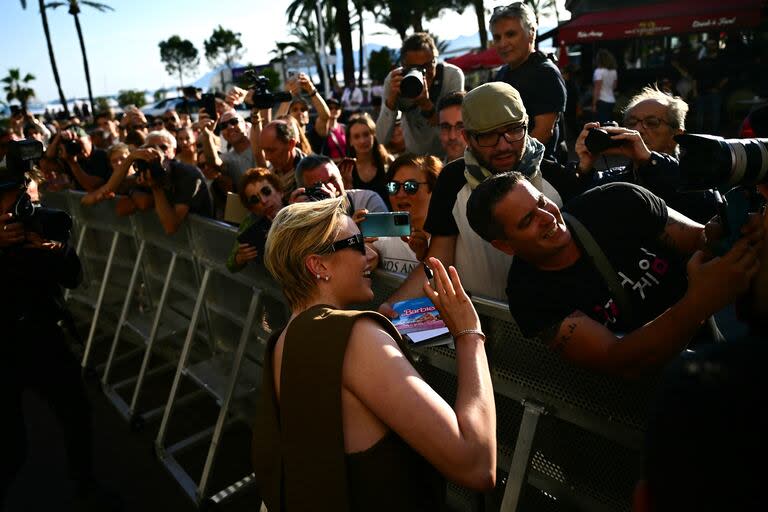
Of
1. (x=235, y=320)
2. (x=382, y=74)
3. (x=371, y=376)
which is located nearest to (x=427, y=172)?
(x=235, y=320)

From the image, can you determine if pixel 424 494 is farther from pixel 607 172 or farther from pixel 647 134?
pixel 647 134

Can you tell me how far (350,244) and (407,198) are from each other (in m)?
1.58

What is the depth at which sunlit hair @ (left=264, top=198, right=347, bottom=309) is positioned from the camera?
74.1 inches

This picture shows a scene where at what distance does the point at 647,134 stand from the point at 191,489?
3494 millimetres

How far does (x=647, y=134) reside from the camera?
3.21 meters

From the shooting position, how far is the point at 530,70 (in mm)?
3707

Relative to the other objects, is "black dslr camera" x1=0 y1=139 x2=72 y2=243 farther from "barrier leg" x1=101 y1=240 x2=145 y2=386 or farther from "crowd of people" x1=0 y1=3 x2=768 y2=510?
"barrier leg" x1=101 y1=240 x2=145 y2=386

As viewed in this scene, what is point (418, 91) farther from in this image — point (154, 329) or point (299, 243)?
point (154, 329)

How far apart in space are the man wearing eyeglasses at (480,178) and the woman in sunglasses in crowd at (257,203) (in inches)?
49.1

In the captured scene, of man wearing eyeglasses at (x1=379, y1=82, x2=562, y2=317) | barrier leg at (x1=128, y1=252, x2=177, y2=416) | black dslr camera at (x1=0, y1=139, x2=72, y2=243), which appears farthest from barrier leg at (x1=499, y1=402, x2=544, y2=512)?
barrier leg at (x1=128, y1=252, x2=177, y2=416)

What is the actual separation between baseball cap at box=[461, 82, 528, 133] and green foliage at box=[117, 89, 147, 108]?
60098 mm

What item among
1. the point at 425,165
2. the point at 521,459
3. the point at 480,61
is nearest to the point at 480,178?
the point at 425,165

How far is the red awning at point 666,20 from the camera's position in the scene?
46.1ft

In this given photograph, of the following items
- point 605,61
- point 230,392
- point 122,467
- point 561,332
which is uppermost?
point 605,61
